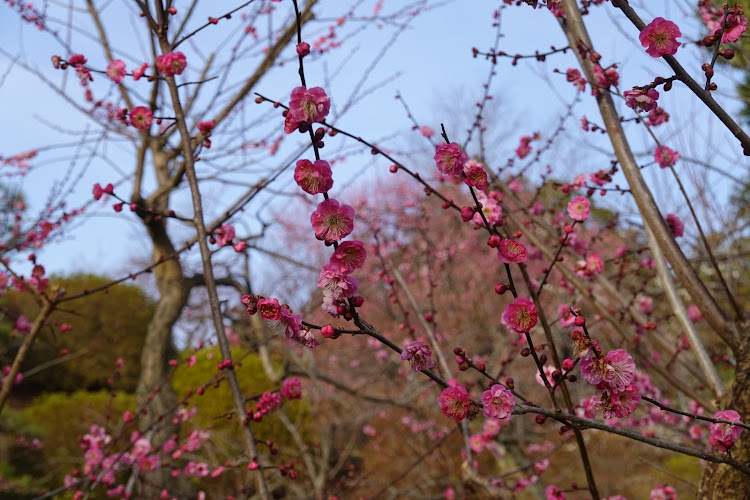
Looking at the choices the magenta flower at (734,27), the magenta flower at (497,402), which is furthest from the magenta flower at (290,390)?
the magenta flower at (734,27)

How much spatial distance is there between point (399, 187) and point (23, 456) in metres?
11.9

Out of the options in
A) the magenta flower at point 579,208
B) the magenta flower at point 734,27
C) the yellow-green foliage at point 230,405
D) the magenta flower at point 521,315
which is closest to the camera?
the magenta flower at point 521,315

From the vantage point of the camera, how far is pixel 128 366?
36.0 feet

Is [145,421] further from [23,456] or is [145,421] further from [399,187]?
[399,187]

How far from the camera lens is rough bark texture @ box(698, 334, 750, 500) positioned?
1390 mm

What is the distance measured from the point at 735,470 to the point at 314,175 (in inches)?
51.4

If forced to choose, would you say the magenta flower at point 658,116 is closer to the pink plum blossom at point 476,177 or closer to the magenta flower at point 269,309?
the pink plum blossom at point 476,177

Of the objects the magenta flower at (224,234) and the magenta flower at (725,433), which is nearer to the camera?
the magenta flower at (725,433)

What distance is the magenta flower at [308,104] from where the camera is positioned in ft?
3.49

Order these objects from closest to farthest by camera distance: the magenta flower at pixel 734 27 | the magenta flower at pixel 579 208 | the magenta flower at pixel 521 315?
the magenta flower at pixel 521 315 → the magenta flower at pixel 734 27 → the magenta flower at pixel 579 208

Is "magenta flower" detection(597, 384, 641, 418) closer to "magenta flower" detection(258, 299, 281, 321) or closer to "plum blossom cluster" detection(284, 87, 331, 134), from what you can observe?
"magenta flower" detection(258, 299, 281, 321)

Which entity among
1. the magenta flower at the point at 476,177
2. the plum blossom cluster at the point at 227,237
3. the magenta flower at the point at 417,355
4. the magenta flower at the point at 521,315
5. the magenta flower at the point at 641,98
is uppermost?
the plum blossom cluster at the point at 227,237

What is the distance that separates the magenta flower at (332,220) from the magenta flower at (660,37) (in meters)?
0.81

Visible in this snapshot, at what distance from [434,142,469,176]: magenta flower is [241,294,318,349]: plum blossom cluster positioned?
459mm
